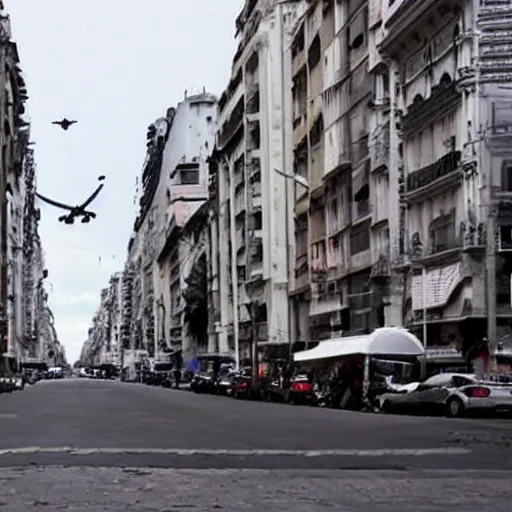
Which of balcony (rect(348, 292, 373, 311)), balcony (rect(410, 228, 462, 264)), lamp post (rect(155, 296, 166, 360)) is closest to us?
balcony (rect(410, 228, 462, 264))

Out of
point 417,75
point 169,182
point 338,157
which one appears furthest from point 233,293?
point 169,182

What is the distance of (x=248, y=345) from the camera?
9812 cm

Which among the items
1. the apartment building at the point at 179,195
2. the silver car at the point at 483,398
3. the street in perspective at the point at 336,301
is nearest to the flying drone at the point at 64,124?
the street in perspective at the point at 336,301

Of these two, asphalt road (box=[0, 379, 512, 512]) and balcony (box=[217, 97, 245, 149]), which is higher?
balcony (box=[217, 97, 245, 149])

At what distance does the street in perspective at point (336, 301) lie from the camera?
15.4 meters

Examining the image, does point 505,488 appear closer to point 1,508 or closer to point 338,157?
point 1,508

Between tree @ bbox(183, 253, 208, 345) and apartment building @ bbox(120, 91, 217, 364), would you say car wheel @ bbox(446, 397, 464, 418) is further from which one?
apartment building @ bbox(120, 91, 217, 364)

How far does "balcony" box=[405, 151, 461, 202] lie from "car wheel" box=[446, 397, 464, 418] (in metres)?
14.7

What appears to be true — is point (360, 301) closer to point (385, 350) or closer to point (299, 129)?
point (385, 350)

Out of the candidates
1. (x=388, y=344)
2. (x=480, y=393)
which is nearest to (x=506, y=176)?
(x=388, y=344)

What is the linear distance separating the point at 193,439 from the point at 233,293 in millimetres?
82238

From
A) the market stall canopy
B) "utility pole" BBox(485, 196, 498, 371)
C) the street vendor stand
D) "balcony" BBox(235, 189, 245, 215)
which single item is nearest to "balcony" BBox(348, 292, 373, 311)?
"utility pole" BBox(485, 196, 498, 371)

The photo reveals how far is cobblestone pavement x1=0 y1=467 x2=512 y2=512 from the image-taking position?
11.8 meters

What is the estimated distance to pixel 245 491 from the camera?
13328 millimetres
